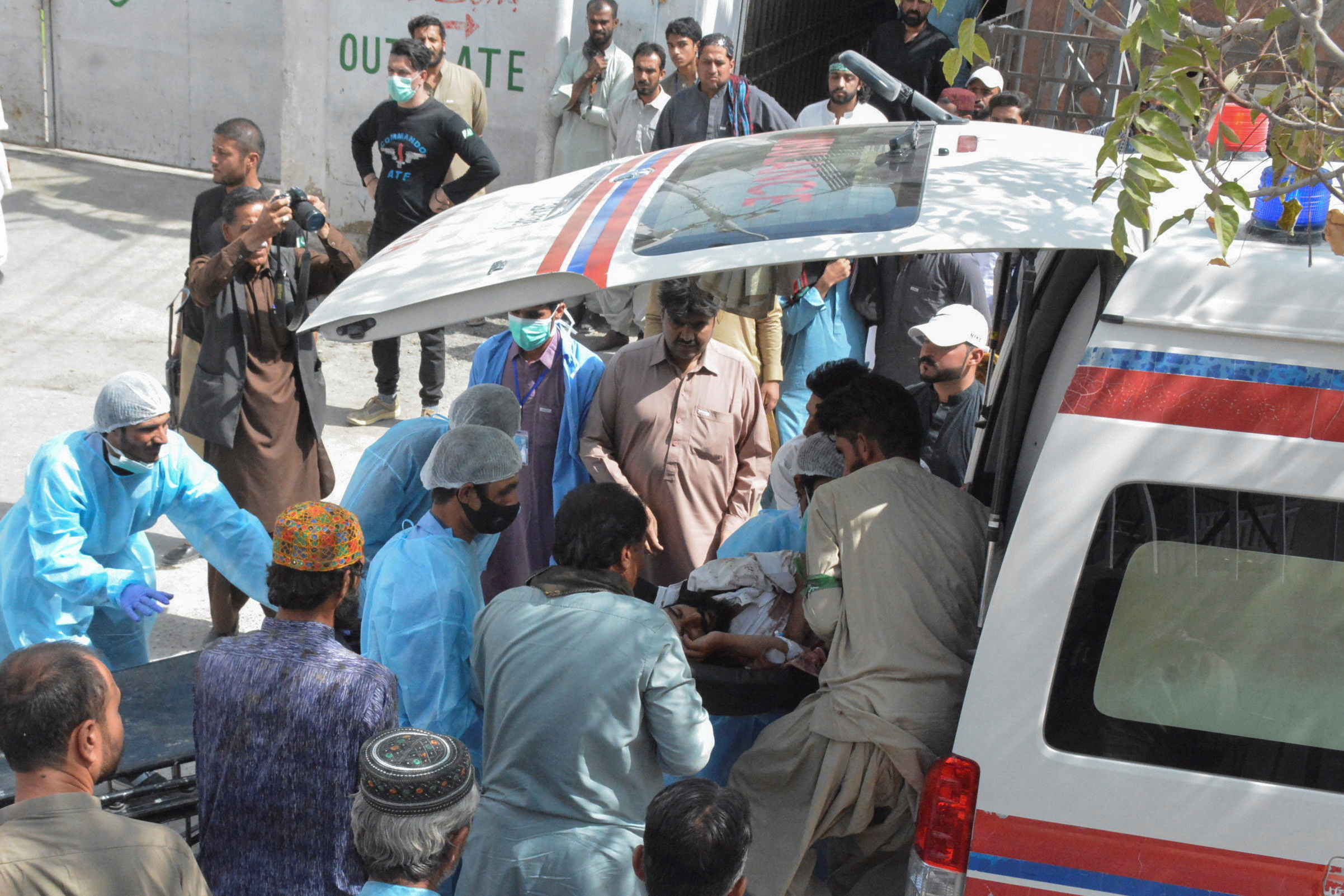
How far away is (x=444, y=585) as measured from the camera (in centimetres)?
330

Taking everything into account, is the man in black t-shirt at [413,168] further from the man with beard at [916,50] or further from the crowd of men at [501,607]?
the man with beard at [916,50]

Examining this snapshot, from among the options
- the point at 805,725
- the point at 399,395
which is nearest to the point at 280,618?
the point at 805,725

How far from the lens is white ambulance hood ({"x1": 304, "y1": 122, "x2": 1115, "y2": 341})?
248 cm

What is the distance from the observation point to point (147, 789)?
315cm

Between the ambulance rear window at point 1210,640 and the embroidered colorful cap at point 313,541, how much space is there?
1608 mm

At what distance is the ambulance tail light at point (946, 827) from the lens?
8.43 ft

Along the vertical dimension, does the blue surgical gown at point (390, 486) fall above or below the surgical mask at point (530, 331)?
below

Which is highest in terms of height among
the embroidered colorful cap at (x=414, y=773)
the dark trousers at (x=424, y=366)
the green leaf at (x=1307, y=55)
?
the green leaf at (x=1307, y=55)

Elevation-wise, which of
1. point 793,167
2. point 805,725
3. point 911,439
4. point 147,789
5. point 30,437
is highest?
point 793,167

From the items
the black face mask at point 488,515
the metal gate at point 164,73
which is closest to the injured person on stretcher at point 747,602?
the black face mask at point 488,515

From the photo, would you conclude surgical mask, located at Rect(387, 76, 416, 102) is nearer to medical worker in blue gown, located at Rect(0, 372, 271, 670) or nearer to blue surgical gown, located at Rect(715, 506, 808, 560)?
medical worker in blue gown, located at Rect(0, 372, 271, 670)

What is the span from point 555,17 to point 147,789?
7.26 metres

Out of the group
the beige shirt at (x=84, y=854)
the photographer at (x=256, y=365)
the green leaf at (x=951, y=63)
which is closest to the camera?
the beige shirt at (x=84, y=854)

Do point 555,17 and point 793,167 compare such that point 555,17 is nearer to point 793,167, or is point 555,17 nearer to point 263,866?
point 793,167
